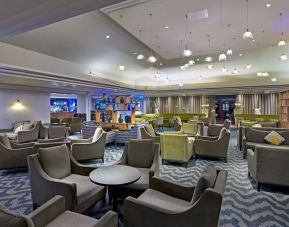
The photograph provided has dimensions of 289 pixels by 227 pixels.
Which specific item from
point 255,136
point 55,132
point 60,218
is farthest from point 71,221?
point 55,132

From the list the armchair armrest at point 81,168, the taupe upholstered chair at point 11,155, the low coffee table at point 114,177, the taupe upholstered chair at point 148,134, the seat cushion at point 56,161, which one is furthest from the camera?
the taupe upholstered chair at point 148,134

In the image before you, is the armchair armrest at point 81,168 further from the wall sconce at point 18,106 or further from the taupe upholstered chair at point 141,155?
the wall sconce at point 18,106

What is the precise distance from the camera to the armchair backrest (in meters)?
3.50

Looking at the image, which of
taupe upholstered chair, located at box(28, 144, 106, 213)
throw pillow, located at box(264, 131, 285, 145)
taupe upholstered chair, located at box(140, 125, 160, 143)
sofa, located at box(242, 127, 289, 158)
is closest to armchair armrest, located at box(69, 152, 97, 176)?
taupe upholstered chair, located at box(28, 144, 106, 213)

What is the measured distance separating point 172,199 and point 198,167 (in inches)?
113

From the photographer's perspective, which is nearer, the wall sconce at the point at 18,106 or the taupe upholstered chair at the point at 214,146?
the taupe upholstered chair at the point at 214,146

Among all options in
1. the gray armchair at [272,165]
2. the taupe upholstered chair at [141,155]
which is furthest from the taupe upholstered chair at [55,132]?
the gray armchair at [272,165]

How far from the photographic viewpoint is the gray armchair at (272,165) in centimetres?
334

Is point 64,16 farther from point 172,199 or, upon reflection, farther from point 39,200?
point 172,199

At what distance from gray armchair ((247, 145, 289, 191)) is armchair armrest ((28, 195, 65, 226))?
3248 millimetres

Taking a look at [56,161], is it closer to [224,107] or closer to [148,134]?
[148,134]

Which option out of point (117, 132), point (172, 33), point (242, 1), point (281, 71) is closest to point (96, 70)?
point (117, 132)

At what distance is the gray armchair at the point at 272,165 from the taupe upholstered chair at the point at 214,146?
6.08ft

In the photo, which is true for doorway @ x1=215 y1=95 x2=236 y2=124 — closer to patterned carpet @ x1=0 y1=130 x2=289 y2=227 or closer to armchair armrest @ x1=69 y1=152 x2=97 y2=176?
patterned carpet @ x1=0 y1=130 x2=289 y2=227
